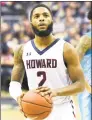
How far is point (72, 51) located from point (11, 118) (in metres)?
4.65

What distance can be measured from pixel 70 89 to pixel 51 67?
0.95 feet

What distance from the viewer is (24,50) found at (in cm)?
466

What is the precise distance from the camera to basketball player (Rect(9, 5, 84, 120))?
174 inches

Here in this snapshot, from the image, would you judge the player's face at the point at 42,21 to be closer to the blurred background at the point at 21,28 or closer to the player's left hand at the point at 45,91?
the player's left hand at the point at 45,91

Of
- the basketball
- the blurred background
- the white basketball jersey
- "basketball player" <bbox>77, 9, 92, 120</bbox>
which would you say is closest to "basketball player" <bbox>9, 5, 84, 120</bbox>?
the white basketball jersey

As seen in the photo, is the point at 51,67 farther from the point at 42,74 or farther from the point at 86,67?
the point at 86,67

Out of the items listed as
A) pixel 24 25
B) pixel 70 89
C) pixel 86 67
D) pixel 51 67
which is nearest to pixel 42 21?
pixel 51 67

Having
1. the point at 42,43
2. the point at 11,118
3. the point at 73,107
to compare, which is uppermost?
the point at 42,43

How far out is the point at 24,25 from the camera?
12.2 metres

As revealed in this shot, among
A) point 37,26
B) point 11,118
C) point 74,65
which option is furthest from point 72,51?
point 11,118

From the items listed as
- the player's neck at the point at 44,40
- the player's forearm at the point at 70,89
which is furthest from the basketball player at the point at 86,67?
the player's forearm at the point at 70,89

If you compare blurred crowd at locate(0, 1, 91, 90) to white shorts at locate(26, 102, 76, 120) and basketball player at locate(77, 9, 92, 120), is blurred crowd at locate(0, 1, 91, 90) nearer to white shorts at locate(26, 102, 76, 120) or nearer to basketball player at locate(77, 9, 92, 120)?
basketball player at locate(77, 9, 92, 120)

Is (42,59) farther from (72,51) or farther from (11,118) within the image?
(11,118)

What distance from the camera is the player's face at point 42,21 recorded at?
4.46m
